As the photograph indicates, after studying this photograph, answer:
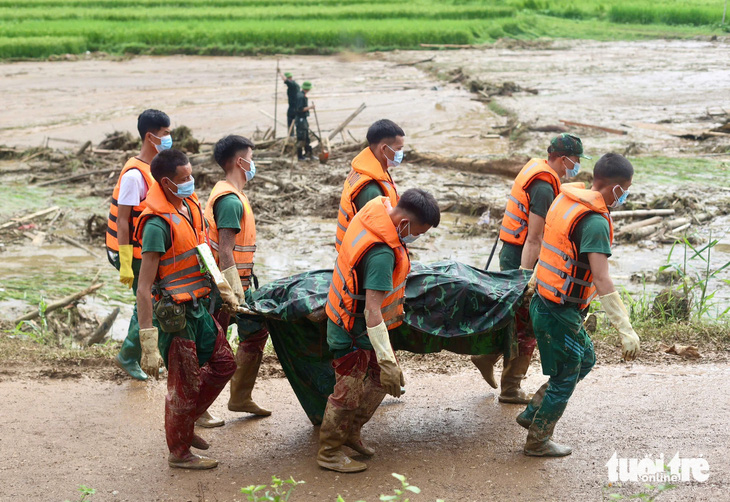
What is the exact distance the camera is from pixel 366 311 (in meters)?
4.19

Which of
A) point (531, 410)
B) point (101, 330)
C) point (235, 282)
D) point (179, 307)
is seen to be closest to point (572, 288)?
point (531, 410)

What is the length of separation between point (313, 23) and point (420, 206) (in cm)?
3114

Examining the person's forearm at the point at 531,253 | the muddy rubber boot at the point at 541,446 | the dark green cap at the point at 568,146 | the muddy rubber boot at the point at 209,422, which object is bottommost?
the muddy rubber boot at the point at 209,422

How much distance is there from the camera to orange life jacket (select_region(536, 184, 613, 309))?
4.34 metres

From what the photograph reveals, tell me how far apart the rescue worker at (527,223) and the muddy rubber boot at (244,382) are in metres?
1.54

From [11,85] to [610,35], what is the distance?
25665 millimetres

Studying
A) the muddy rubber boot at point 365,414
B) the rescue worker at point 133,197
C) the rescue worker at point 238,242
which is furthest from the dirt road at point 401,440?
the rescue worker at point 133,197

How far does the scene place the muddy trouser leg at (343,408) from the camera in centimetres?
448

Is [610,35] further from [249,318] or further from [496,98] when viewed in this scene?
[249,318]

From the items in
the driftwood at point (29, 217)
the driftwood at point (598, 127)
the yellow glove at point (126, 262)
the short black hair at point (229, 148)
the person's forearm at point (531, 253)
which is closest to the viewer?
the short black hair at point (229, 148)

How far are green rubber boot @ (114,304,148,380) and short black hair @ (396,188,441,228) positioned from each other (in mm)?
2626

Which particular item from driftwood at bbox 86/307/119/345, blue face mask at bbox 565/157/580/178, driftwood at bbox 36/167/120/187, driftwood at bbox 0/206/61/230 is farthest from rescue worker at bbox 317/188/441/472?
driftwood at bbox 36/167/120/187

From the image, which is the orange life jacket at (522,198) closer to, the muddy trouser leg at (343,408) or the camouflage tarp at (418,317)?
the camouflage tarp at (418,317)

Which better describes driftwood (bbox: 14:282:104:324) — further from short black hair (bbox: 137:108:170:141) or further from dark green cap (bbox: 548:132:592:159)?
dark green cap (bbox: 548:132:592:159)
